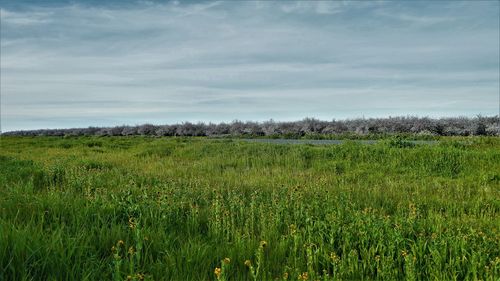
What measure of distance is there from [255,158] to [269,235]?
1020 cm

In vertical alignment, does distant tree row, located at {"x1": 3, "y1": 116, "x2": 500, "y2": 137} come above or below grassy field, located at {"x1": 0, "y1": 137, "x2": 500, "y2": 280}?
above

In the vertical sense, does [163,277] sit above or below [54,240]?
below

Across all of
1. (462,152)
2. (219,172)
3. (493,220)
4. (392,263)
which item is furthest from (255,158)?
(392,263)

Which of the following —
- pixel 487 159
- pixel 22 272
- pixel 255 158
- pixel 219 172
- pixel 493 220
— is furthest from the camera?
pixel 255 158

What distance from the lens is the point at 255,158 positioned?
604 inches

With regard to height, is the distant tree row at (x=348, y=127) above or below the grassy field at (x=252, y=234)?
above

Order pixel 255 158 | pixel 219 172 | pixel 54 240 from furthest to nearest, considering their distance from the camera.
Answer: pixel 255 158
pixel 219 172
pixel 54 240

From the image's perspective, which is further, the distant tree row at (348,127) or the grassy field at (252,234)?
the distant tree row at (348,127)

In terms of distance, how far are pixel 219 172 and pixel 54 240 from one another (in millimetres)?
8076

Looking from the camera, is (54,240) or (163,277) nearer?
(163,277)

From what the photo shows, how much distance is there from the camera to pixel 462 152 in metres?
13.6

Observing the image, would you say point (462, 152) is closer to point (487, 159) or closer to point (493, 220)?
point (487, 159)

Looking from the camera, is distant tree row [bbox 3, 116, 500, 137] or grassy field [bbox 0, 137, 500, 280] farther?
distant tree row [bbox 3, 116, 500, 137]

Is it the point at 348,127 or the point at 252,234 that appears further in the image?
the point at 348,127
